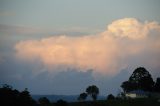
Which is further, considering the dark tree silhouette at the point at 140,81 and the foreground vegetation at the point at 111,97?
the dark tree silhouette at the point at 140,81

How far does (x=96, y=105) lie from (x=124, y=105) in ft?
44.4

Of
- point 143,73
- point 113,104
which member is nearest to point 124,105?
point 113,104

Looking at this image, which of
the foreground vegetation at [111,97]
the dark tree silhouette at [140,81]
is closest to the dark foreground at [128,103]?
the foreground vegetation at [111,97]

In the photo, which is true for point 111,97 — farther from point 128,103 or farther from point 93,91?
point 128,103

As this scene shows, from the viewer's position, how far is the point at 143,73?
615ft

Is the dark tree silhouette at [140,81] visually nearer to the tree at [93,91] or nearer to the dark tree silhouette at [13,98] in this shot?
the tree at [93,91]

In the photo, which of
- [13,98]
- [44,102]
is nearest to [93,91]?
[44,102]

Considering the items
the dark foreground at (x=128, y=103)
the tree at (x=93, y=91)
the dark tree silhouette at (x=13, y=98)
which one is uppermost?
the tree at (x=93, y=91)

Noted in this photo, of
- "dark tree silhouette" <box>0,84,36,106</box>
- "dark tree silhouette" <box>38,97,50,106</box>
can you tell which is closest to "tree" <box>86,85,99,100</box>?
"dark tree silhouette" <box>38,97,50,106</box>

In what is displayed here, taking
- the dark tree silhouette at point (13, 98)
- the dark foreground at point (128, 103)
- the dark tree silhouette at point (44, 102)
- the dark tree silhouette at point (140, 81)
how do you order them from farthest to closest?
1. the dark tree silhouette at point (140, 81)
2. the dark foreground at point (128, 103)
3. the dark tree silhouette at point (44, 102)
4. the dark tree silhouette at point (13, 98)

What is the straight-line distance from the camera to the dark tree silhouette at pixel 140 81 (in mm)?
187500

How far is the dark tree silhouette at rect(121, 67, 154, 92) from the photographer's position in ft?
615

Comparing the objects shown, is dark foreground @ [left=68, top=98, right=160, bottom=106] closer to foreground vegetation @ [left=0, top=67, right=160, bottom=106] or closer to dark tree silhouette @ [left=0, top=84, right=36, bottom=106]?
foreground vegetation @ [left=0, top=67, right=160, bottom=106]

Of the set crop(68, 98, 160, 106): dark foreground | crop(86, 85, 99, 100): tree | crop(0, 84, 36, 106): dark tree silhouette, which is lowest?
crop(0, 84, 36, 106): dark tree silhouette
